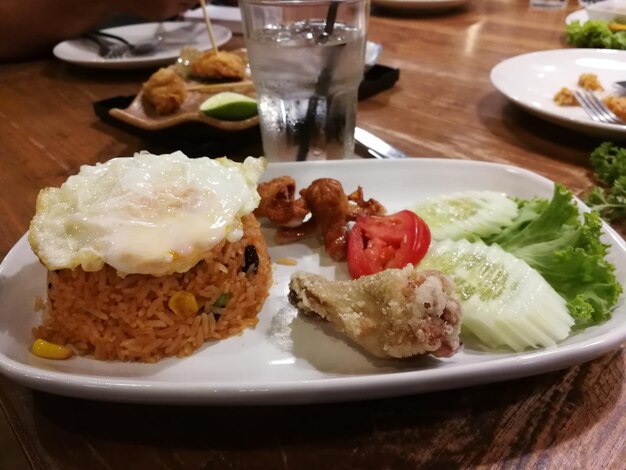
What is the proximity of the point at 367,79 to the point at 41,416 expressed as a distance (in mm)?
2591

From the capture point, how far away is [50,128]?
116 inches

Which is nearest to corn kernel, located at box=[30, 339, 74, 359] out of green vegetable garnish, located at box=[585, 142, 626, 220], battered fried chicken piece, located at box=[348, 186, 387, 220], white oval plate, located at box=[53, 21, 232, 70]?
battered fried chicken piece, located at box=[348, 186, 387, 220]

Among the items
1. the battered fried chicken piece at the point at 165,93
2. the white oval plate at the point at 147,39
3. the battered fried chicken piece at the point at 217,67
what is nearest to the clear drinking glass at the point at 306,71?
the battered fried chicken piece at the point at 165,93

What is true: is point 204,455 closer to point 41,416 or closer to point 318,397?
point 318,397

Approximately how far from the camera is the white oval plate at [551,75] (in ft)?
8.75

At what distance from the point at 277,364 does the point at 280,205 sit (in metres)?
0.65

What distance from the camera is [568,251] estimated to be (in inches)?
59.1

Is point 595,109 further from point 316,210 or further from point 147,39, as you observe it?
point 147,39

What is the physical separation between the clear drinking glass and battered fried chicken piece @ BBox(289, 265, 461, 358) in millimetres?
1097

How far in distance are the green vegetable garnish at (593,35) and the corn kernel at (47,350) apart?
13.2 feet

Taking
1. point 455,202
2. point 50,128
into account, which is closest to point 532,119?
point 455,202

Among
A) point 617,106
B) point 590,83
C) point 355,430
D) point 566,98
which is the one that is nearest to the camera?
point 355,430

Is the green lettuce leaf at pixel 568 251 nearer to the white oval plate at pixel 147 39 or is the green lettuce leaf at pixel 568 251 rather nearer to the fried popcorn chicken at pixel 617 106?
the fried popcorn chicken at pixel 617 106

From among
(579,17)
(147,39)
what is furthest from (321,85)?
(579,17)
